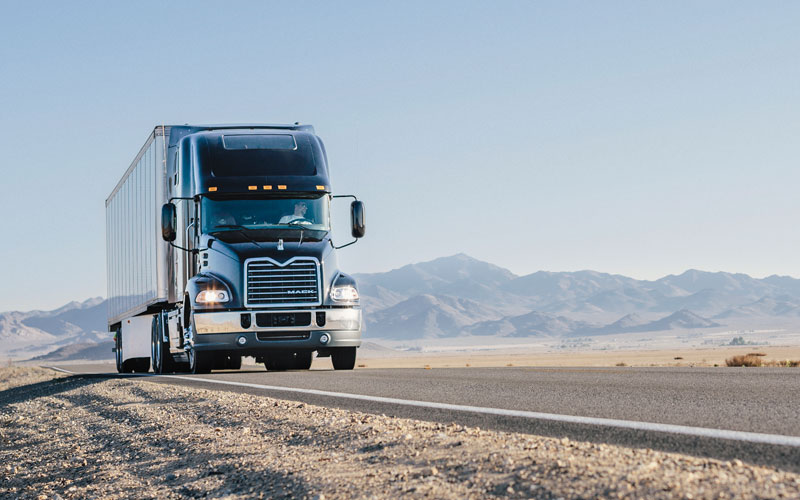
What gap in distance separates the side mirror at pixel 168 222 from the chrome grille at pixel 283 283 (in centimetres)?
174

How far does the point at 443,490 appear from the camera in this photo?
18.4 ft

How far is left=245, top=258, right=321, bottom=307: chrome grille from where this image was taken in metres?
17.3

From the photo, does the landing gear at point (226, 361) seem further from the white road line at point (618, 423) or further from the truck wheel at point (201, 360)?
the white road line at point (618, 423)

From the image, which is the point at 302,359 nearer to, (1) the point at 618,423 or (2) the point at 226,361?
(2) the point at 226,361

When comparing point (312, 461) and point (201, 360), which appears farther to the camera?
point (201, 360)

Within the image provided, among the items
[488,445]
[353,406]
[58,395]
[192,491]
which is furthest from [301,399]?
[58,395]

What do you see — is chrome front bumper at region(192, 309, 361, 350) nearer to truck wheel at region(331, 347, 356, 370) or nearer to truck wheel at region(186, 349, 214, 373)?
truck wheel at region(186, 349, 214, 373)

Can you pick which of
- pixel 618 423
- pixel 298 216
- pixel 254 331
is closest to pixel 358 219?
pixel 298 216

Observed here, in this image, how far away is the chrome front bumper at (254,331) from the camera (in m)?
17.2

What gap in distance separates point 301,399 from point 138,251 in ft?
43.9

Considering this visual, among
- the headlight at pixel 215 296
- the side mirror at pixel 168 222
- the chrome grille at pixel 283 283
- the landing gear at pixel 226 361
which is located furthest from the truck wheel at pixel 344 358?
the side mirror at pixel 168 222

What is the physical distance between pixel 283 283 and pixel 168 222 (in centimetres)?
250

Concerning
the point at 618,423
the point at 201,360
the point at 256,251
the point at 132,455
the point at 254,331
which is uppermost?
the point at 256,251

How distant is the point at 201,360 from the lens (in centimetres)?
1834
